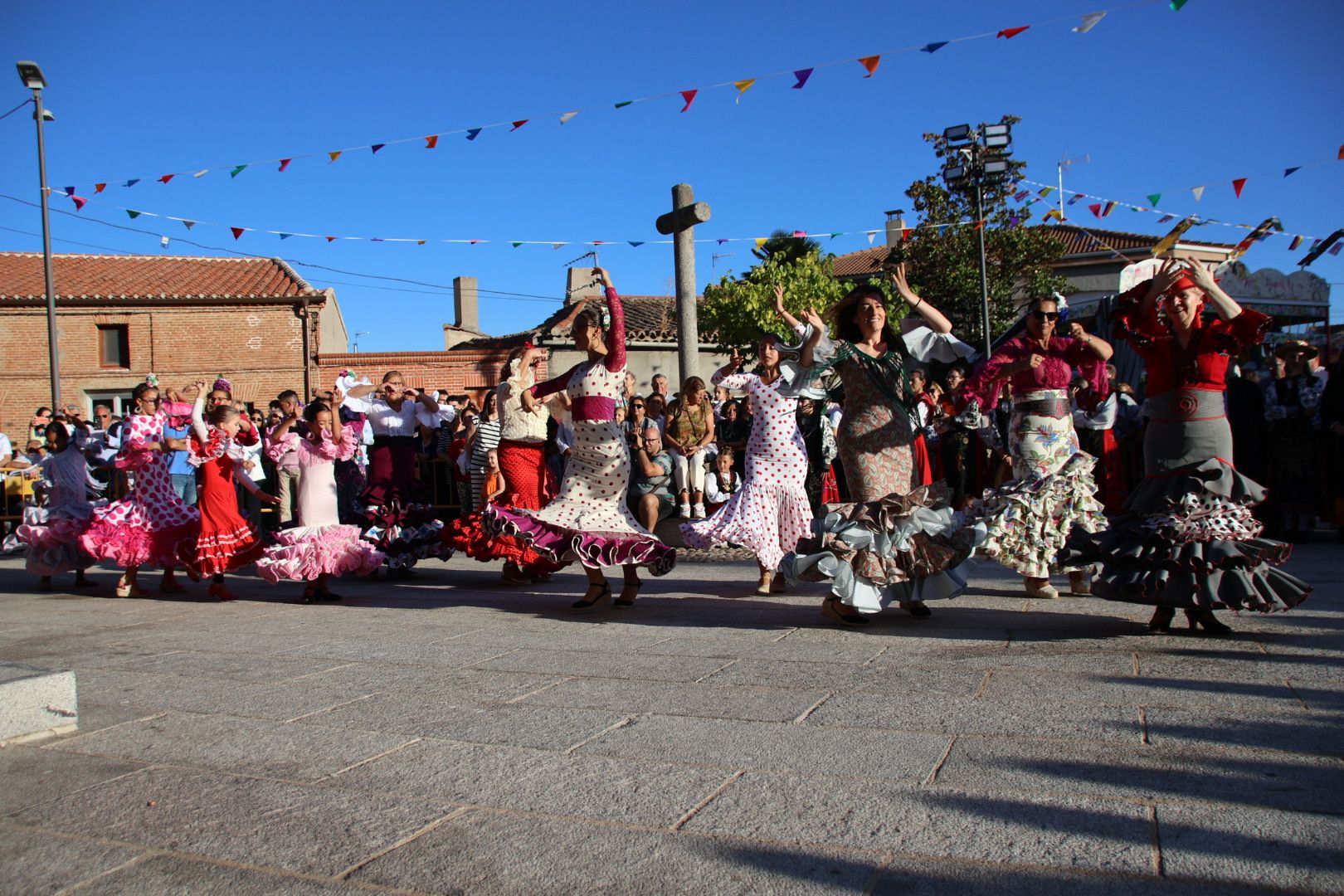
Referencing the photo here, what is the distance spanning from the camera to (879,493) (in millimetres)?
6398

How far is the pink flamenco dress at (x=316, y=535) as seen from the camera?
8750 millimetres

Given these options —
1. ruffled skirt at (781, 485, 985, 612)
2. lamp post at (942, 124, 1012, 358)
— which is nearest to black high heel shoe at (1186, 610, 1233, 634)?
ruffled skirt at (781, 485, 985, 612)

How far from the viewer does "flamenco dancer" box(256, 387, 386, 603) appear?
8766 mm

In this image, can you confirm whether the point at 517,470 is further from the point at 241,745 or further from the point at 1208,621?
the point at 1208,621

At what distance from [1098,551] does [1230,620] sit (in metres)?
1.00

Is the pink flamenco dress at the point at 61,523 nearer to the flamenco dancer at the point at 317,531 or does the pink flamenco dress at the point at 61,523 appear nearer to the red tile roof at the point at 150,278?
the flamenco dancer at the point at 317,531

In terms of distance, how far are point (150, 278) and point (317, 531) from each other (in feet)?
97.4

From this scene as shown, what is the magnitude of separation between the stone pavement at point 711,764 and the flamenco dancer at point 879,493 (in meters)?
0.29

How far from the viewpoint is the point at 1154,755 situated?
355cm

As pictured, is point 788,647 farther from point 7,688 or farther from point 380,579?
point 380,579

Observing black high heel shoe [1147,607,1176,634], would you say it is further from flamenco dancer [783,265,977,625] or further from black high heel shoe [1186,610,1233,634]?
flamenco dancer [783,265,977,625]

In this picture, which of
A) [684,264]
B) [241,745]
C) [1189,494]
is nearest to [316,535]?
[241,745]

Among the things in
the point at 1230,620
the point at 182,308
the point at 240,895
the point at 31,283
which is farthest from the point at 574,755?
the point at 31,283

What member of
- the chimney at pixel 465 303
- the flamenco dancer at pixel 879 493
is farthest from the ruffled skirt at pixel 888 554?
the chimney at pixel 465 303
